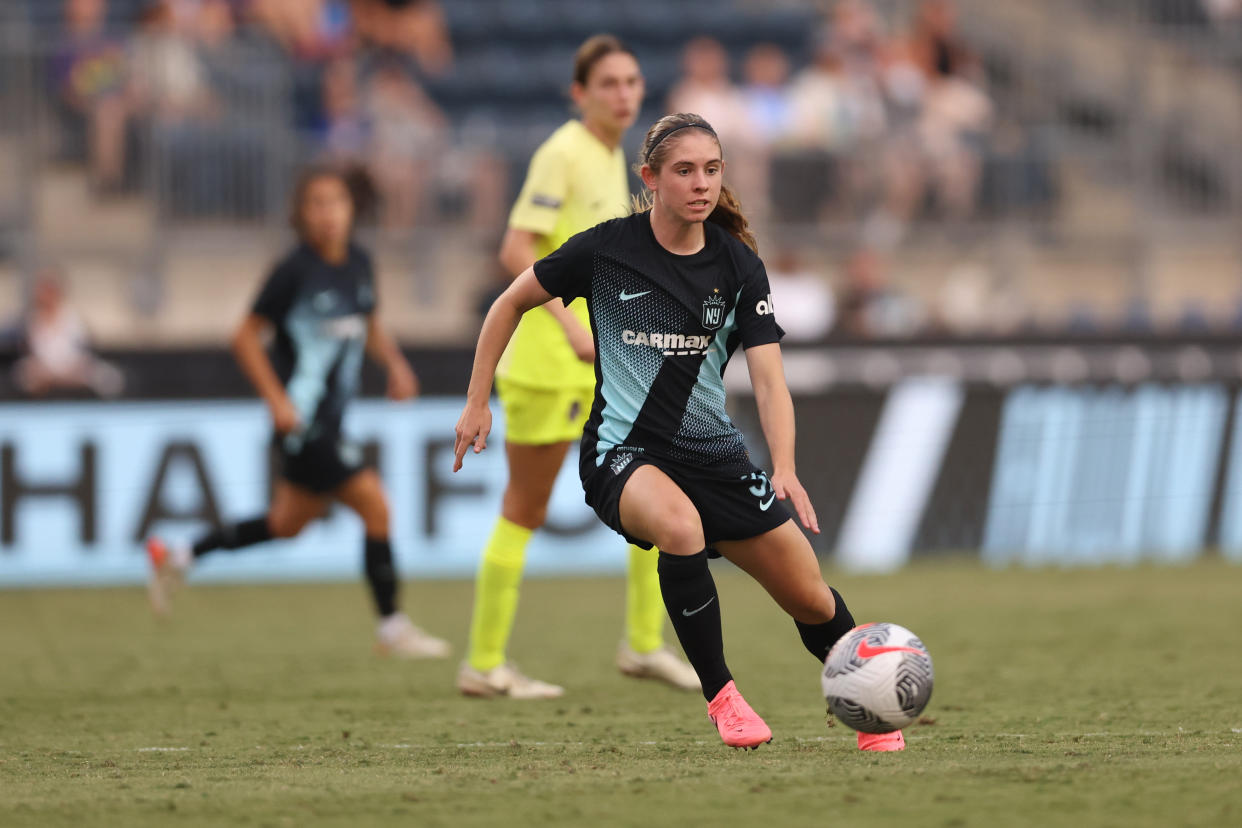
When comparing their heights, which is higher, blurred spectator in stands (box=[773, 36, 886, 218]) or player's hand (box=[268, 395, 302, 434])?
blurred spectator in stands (box=[773, 36, 886, 218])

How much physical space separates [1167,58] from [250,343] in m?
10.4

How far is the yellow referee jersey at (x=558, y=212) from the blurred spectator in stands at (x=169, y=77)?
24.5ft

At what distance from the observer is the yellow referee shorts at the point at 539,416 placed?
7.02 metres

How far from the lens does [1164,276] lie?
15.2 m

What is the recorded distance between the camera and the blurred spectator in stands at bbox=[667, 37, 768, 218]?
1456 cm

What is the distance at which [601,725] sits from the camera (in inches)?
247

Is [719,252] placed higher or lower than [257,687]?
higher

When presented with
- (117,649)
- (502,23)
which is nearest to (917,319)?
(502,23)

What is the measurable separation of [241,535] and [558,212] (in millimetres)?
3061

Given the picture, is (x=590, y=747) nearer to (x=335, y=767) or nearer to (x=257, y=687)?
(x=335, y=767)

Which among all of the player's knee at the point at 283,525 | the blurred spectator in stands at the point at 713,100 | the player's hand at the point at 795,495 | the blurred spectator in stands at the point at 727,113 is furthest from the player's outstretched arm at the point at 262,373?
the blurred spectator in stands at the point at 713,100

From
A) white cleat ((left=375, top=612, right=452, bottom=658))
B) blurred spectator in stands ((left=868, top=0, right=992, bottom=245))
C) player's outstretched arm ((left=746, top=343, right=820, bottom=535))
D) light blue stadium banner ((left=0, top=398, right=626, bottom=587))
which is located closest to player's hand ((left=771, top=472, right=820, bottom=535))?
player's outstretched arm ((left=746, top=343, right=820, bottom=535))

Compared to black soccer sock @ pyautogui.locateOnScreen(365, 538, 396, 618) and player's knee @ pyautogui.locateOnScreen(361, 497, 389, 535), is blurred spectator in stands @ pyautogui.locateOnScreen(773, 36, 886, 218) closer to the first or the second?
player's knee @ pyautogui.locateOnScreen(361, 497, 389, 535)

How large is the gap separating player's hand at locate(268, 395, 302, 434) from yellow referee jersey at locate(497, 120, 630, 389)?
1.97 m
